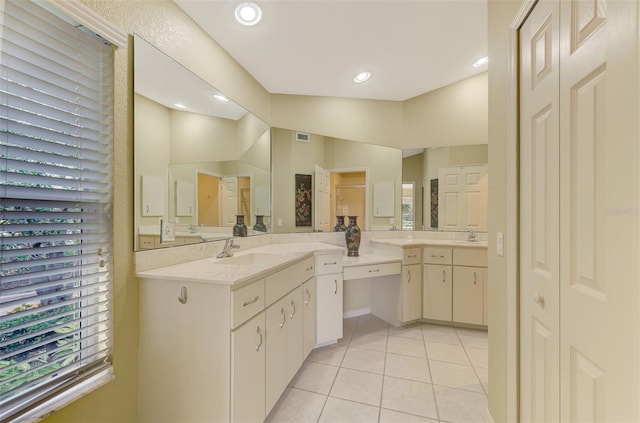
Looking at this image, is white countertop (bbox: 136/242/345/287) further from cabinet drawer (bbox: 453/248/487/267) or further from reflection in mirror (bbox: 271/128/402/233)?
cabinet drawer (bbox: 453/248/487/267)

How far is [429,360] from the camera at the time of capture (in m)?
2.23

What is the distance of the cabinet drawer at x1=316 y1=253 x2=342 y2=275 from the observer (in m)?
2.32

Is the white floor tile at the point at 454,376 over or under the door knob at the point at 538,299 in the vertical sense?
under

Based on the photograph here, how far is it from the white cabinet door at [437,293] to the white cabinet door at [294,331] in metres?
1.60

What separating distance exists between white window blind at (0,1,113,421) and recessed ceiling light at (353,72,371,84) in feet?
6.95

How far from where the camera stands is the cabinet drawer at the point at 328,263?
7.61ft

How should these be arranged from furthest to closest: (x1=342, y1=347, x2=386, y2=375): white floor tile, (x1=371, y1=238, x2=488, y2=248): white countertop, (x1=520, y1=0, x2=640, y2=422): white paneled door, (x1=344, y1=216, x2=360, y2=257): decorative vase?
(x1=344, y1=216, x2=360, y2=257): decorative vase < (x1=371, y1=238, x2=488, y2=248): white countertop < (x1=342, y1=347, x2=386, y2=375): white floor tile < (x1=520, y1=0, x2=640, y2=422): white paneled door

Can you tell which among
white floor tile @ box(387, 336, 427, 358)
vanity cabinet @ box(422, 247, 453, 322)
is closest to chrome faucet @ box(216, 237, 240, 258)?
white floor tile @ box(387, 336, 427, 358)

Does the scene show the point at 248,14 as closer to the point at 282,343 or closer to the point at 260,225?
the point at 260,225

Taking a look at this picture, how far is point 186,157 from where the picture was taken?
68.8 inches

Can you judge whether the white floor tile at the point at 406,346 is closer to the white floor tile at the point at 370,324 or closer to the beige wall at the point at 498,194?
the white floor tile at the point at 370,324

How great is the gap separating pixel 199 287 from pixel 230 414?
576 mm

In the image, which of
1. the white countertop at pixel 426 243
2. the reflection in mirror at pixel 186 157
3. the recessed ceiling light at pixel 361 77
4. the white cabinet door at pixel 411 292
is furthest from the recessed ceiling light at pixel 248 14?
the white cabinet door at pixel 411 292

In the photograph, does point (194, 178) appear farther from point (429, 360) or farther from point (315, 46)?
point (429, 360)
